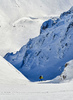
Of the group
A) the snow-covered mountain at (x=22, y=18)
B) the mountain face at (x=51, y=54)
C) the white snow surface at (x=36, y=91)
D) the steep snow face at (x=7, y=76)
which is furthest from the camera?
the snow-covered mountain at (x=22, y=18)

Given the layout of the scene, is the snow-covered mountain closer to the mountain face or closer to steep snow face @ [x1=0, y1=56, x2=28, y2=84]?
the mountain face

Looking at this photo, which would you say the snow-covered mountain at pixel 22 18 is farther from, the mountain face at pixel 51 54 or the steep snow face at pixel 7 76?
the steep snow face at pixel 7 76

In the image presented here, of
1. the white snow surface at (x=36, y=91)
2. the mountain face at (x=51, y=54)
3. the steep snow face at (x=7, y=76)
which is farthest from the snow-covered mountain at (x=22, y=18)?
the white snow surface at (x=36, y=91)

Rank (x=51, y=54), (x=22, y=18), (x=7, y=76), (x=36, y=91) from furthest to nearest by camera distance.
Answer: (x=22, y=18) → (x=51, y=54) → (x=7, y=76) → (x=36, y=91)

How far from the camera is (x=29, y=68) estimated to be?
4966 cm

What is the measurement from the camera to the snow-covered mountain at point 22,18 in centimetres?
11844

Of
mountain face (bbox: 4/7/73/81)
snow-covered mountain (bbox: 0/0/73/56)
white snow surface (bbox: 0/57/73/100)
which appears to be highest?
snow-covered mountain (bbox: 0/0/73/56)

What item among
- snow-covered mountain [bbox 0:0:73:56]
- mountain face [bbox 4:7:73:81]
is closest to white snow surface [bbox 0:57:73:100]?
mountain face [bbox 4:7:73:81]

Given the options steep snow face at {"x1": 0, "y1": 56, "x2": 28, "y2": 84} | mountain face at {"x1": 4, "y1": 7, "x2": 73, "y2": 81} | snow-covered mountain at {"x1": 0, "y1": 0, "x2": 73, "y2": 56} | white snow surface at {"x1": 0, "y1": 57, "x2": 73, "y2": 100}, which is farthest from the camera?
snow-covered mountain at {"x1": 0, "y1": 0, "x2": 73, "y2": 56}

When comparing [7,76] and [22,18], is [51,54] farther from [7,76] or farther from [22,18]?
[22,18]

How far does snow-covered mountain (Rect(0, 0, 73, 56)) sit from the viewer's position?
118m

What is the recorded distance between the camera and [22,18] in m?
145

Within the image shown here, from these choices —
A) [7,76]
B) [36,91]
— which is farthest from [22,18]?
[36,91]

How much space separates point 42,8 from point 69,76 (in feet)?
482
